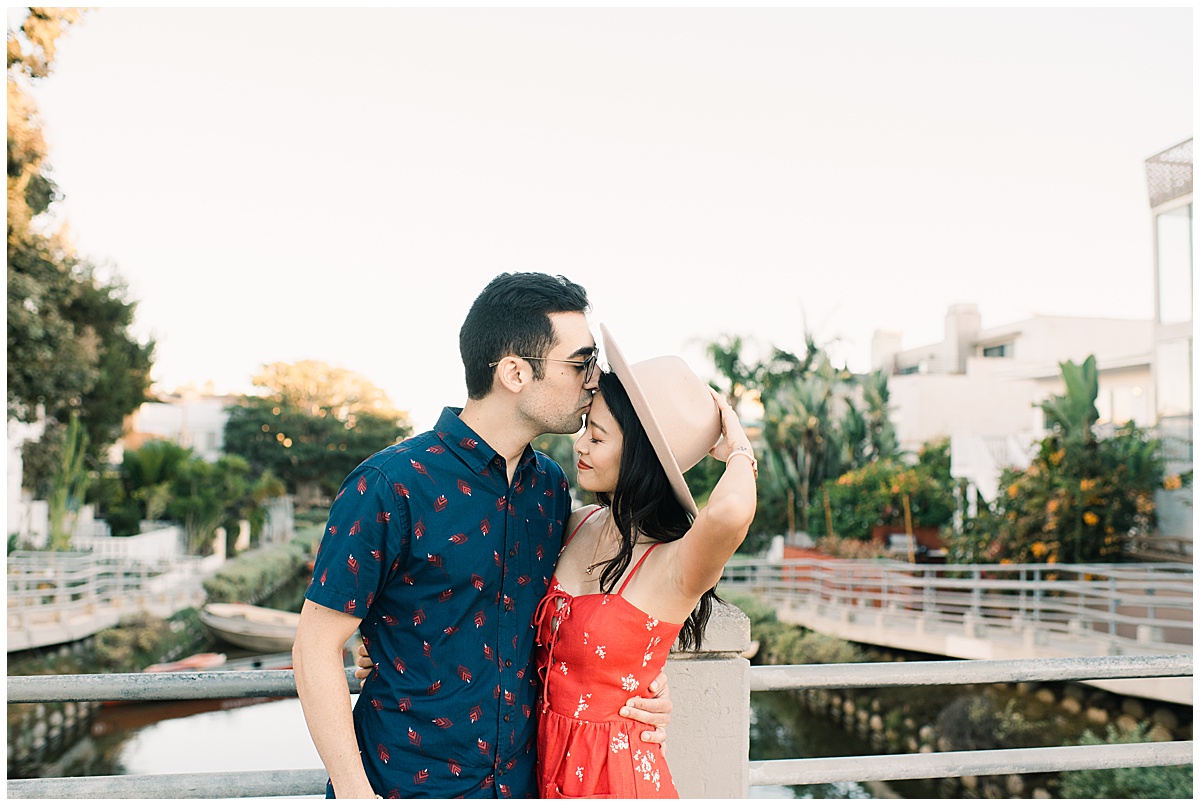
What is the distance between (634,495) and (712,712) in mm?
679

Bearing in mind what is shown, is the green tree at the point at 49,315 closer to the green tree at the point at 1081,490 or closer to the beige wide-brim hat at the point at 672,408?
the beige wide-brim hat at the point at 672,408

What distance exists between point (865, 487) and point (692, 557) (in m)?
15.9

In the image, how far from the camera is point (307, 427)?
4166 centimetres

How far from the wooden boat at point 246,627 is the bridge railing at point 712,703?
56.1 feet

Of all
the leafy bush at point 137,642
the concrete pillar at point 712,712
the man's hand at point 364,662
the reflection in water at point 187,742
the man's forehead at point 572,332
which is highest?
the man's forehead at point 572,332

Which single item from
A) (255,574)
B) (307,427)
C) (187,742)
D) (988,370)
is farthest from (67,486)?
(988,370)

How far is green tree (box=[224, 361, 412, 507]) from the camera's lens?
41.0 m

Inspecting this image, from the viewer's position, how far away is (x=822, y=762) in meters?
2.40

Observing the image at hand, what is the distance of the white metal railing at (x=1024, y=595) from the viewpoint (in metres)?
9.50

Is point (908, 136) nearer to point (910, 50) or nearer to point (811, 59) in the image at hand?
point (811, 59)

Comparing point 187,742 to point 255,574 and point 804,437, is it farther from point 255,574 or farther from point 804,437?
point 804,437

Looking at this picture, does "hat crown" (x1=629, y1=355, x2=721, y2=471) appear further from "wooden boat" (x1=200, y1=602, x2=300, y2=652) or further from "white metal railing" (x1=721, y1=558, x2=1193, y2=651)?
"wooden boat" (x1=200, y1=602, x2=300, y2=652)

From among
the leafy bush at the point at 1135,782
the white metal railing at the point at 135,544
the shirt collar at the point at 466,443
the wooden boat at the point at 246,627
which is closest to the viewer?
the shirt collar at the point at 466,443

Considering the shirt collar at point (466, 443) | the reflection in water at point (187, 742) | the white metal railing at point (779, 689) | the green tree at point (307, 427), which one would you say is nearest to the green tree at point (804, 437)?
the reflection in water at point (187, 742)
